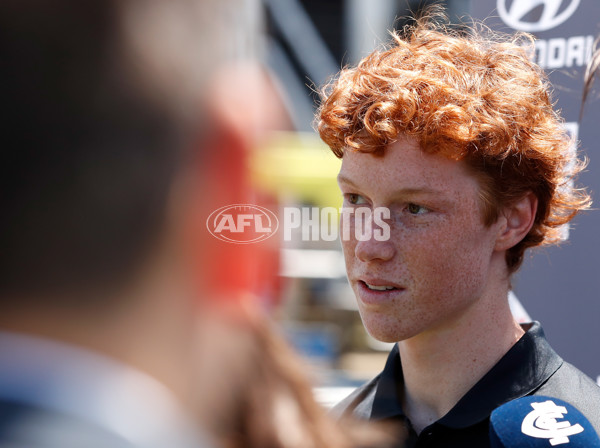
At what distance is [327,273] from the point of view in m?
2.08

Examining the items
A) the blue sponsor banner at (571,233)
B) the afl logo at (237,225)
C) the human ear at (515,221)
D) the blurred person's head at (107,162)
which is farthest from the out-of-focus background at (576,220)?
the blurred person's head at (107,162)

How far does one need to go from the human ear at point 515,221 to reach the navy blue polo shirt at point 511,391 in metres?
0.19

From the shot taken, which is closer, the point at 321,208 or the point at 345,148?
the point at 345,148

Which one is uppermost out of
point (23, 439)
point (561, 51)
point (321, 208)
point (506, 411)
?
point (561, 51)

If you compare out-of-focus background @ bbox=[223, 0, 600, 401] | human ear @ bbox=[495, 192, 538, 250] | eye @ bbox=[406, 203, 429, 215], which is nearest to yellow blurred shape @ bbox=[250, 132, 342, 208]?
out-of-focus background @ bbox=[223, 0, 600, 401]

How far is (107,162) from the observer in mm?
540

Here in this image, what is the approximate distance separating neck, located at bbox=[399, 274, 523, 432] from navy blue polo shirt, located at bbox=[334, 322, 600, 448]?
0.03 metres

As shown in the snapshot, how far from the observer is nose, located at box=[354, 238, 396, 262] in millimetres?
1465

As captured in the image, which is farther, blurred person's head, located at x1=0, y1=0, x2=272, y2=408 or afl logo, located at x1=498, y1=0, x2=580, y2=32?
afl logo, located at x1=498, y1=0, x2=580, y2=32

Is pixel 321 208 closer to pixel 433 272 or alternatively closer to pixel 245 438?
pixel 433 272

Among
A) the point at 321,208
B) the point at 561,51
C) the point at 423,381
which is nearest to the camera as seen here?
the point at 423,381

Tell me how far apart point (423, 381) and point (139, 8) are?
120cm

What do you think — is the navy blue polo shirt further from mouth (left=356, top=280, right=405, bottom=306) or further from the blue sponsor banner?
the blue sponsor banner

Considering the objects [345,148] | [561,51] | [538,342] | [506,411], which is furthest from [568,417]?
[561,51]
